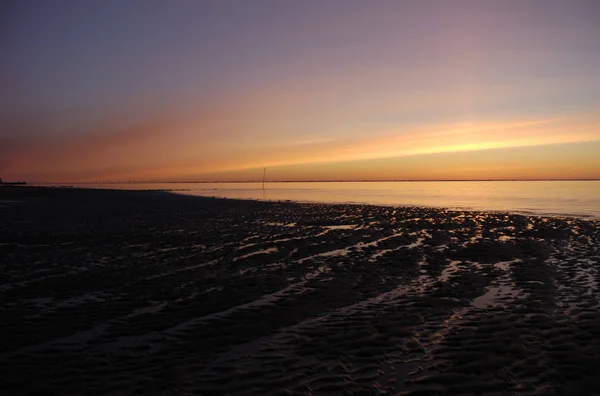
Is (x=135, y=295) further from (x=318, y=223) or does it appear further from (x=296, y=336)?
(x=318, y=223)

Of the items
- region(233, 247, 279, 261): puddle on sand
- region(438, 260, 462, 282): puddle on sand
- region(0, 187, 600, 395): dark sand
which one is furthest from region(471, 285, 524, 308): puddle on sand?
region(233, 247, 279, 261): puddle on sand

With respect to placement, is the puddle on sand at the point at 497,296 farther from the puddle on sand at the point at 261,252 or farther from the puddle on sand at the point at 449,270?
the puddle on sand at the point at 261,252

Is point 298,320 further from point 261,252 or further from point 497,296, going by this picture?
point 261,252

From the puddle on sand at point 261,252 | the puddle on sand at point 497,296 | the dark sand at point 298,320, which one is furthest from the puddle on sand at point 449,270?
the puddle on sand at point 261,252

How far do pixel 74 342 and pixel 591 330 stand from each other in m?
10.3

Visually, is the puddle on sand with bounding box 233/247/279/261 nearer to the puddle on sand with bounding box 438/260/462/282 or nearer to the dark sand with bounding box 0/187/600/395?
the dark sand with bounding box 0/187/600/395

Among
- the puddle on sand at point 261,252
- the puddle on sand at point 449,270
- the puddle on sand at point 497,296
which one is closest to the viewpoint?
the puddle on sand at point 497,296

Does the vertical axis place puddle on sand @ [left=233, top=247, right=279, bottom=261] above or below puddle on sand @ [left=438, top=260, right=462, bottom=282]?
above

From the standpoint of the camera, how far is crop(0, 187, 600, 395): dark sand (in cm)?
652

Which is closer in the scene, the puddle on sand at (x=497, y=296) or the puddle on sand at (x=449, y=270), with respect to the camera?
the puddle on sand at (x=497, y=296)

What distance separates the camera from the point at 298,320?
9.52m

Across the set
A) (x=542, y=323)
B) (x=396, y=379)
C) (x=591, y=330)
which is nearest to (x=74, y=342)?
(x=396, y=379)

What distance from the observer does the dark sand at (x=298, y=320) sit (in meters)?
6.52

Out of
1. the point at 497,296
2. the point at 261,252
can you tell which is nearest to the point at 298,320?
the point at 497,296
